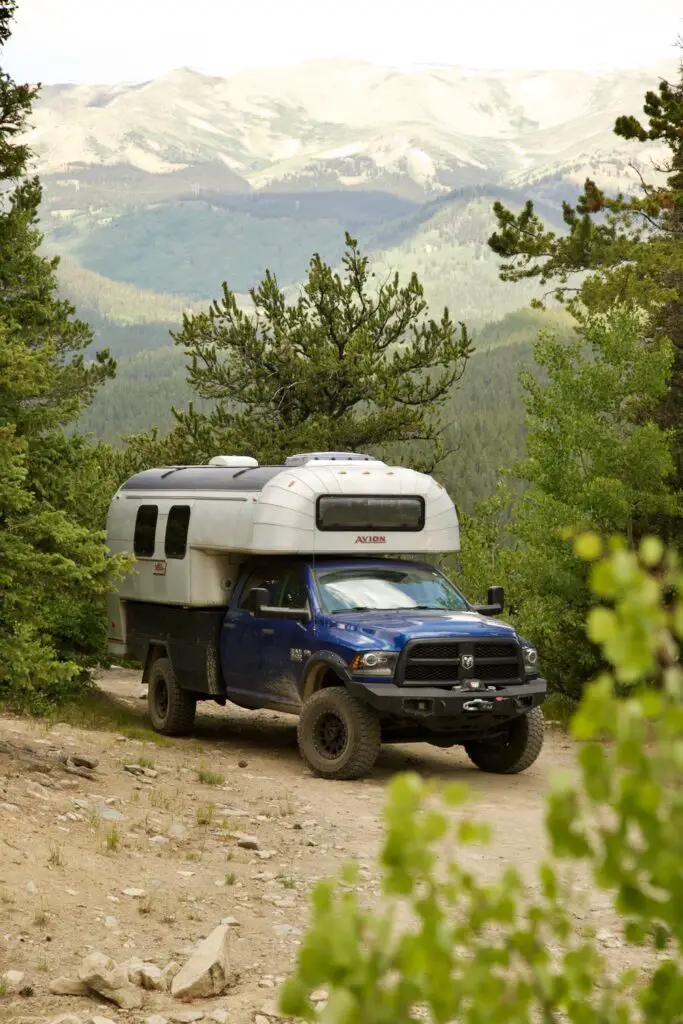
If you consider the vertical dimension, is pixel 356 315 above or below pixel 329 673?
above

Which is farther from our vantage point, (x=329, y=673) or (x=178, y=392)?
(x=178, y=392)

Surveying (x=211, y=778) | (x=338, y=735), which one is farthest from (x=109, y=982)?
(x=338, y=735)

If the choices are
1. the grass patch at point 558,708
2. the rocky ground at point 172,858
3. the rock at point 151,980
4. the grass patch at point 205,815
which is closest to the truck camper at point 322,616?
the rocky ground at point 172,858

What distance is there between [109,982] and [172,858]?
9.39 feet

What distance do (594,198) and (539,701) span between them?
10055 mm

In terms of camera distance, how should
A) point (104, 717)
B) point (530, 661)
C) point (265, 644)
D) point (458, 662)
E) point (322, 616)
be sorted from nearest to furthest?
point (458, 662), point (530, 661), point (322, 616), point (265, 644), point (104, 717)

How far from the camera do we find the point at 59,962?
6703 millimetres

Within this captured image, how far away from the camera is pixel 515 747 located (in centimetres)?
1336

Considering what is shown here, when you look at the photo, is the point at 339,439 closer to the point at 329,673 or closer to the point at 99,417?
the point at 329,673

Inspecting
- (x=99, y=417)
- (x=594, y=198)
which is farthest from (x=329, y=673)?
(x=99, y=417)

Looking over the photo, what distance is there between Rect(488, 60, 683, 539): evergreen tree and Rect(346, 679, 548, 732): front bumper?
595cm

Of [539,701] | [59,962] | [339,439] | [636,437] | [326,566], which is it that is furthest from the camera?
[339,439]

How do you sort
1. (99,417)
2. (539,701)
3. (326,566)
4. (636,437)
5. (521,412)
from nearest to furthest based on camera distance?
(539,701) → (326,566) → (636,437) → (521,412) → (99,417)

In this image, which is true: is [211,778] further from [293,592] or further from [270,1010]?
[270,1010]
